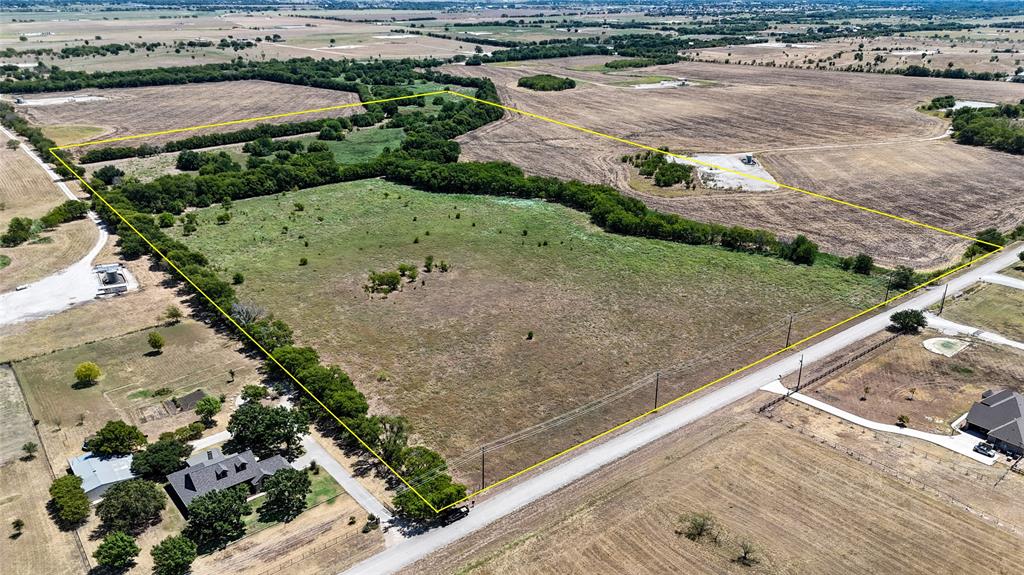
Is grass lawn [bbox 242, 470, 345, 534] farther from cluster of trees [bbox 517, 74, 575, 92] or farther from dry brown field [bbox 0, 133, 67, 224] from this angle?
cluster of trees [bbox 517, 74, 575, 92]

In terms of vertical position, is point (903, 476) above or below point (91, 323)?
below

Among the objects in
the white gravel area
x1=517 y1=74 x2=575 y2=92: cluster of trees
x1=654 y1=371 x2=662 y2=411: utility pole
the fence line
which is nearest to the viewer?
the fence line

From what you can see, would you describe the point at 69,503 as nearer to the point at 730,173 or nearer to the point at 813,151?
the point at 730,173

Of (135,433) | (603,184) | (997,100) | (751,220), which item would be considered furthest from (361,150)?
(997,100)

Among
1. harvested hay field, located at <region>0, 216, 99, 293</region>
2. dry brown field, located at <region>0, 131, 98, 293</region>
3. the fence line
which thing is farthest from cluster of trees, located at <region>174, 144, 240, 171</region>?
the fence line

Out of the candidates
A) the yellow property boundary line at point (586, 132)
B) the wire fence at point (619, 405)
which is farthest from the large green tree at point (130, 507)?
the wire fence at point (619, 405)

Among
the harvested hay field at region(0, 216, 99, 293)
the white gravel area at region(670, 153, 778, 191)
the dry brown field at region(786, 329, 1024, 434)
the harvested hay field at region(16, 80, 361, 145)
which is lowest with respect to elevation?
the dry brown field at region(786, 329, 1024, 434)

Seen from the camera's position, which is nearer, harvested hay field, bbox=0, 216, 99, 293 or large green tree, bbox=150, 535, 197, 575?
large green tree, bbox=150, 535, 197, 575

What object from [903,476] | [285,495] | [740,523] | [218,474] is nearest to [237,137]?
[218,474]
